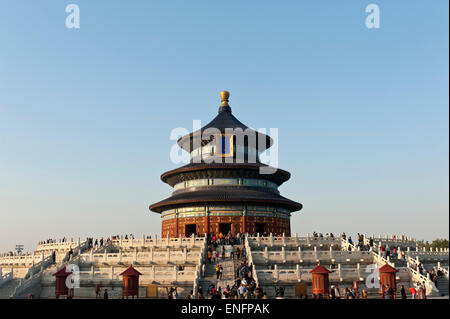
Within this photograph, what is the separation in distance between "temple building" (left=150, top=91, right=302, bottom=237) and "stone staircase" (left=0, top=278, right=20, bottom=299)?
20.4m

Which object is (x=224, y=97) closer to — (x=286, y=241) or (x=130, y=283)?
(x=286, y=241)

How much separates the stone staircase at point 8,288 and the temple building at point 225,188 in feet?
66.9

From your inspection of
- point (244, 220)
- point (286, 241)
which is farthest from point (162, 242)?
point (244, 220)

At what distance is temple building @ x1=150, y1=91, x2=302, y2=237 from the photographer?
52844 mm

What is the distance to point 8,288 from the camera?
34.3m

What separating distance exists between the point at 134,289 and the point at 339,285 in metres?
11.7

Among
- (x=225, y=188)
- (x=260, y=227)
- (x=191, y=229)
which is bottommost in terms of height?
(x=191, y=229)

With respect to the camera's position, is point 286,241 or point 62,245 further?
point 62,245

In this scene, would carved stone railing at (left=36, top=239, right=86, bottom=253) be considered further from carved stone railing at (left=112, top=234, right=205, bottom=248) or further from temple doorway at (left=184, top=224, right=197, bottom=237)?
temple doorway at (left=184, top=224, right=197, bottom=237)

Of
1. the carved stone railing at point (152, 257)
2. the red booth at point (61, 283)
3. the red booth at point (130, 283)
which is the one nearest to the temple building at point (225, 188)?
the carved stone railing at point (152, 257)

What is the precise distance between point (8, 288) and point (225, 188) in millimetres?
25524
